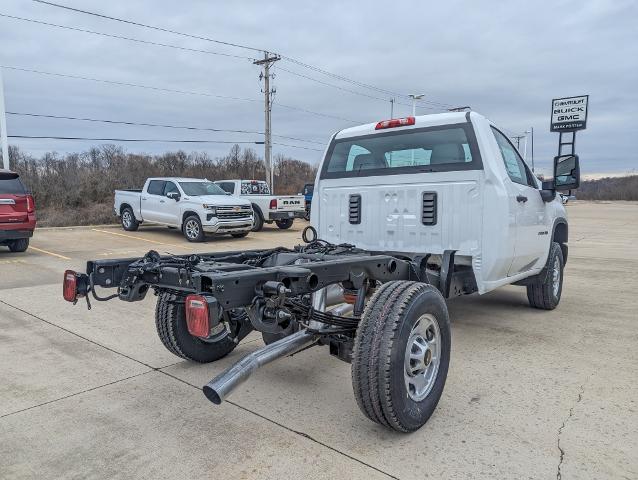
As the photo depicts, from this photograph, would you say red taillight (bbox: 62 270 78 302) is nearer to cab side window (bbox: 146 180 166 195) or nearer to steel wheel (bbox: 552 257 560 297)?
steel wheel (bbox: 552 257 560 297)

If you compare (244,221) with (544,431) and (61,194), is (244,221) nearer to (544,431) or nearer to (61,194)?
(544,431)

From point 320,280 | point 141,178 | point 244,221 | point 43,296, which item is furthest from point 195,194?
point 141,178

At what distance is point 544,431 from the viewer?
3064 millimetres

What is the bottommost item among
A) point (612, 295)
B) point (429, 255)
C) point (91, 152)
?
point (612, 295)

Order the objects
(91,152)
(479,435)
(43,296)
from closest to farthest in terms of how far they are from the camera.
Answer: (479,435), (43,296), (91,152)

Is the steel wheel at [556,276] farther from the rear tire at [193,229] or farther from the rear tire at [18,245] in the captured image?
the rear tire at [18,245]

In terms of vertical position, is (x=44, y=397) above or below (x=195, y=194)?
below

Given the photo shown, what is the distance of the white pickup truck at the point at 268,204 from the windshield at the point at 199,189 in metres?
1.95

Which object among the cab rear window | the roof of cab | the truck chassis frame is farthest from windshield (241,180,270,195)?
Answer: the truck chassis frame

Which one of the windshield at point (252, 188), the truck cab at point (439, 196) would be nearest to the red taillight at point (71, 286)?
the truck cab at point (439, 196)

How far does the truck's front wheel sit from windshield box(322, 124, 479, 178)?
7.23ft

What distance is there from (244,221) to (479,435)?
12190 millimetres

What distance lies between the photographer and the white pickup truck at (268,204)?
17297 mm

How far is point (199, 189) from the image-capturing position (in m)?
15.1
